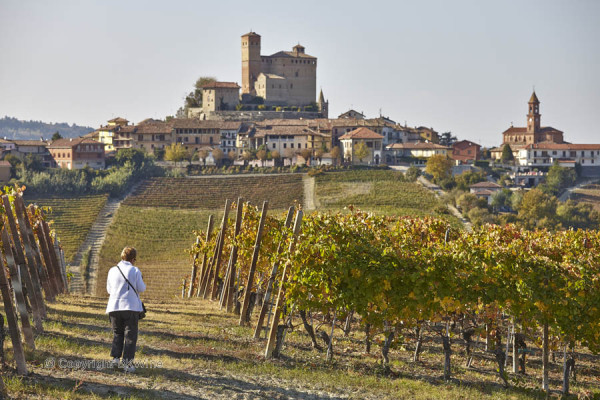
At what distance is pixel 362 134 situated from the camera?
94.6 m

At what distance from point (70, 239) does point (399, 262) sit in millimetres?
45794

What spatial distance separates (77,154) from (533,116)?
219ft

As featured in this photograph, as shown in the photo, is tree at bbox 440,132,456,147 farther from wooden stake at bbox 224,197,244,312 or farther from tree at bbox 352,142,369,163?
wooden stake at bbox 224,197,244,312

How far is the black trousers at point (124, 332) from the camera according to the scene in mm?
9656

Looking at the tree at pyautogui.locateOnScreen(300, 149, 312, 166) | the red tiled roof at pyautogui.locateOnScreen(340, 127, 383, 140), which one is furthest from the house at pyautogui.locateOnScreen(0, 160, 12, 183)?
the red tiled roof at pyautogui.locateOnScreen(340, 127, 383, 140)

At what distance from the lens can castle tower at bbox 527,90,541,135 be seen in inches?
4688

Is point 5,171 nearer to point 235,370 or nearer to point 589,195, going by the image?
point 589,195

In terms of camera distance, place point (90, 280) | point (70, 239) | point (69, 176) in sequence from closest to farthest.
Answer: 1. point (90, 280)
2. point (70, 239)
3. point (69, 176)

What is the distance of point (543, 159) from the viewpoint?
10181cm

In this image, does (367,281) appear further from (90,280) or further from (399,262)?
(90,280)

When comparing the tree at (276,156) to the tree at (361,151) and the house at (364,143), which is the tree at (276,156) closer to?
the house at (364,143)

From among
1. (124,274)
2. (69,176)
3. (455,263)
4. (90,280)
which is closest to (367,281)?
(455,263)

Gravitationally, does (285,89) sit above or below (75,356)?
above

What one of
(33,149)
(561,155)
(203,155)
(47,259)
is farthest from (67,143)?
(47,259)
